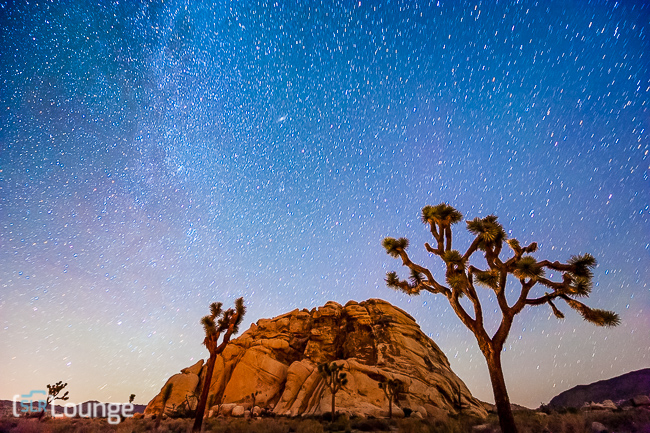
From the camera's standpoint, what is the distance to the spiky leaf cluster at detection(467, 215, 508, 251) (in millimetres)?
12062

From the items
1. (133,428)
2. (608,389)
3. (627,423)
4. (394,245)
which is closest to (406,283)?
(394,245)

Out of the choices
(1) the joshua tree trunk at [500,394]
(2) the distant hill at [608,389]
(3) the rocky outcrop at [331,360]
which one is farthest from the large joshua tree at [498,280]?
(2) the distant hill at [608,389]

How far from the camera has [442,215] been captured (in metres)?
13.3

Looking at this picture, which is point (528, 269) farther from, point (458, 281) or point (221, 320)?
point (221, 320)

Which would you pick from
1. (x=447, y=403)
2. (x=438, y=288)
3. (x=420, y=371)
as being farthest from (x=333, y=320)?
(x=438, y=288)

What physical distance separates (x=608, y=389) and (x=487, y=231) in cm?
10088

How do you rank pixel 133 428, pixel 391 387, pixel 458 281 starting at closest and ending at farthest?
pixel 458 281
pixel 133 428
pixel 391 387

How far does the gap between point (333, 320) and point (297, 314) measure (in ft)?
18.5

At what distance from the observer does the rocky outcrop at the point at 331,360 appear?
97.0 ft

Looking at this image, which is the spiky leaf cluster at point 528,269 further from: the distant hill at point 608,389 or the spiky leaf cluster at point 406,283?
the distant hill at point 608,389

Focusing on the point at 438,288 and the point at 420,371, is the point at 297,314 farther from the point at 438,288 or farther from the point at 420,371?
the point at 438,288

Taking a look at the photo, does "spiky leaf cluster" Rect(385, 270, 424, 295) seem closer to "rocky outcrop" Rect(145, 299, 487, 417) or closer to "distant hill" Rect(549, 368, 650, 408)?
"rocky outcrop" Rect(145, 299, 487, 417)

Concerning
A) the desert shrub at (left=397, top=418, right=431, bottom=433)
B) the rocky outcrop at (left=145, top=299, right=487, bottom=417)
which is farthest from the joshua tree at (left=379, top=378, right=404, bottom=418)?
the desert shrub at (left=397, top=418, right=431, bottom=433)

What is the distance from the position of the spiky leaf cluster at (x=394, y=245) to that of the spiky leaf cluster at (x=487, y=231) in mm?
3029
